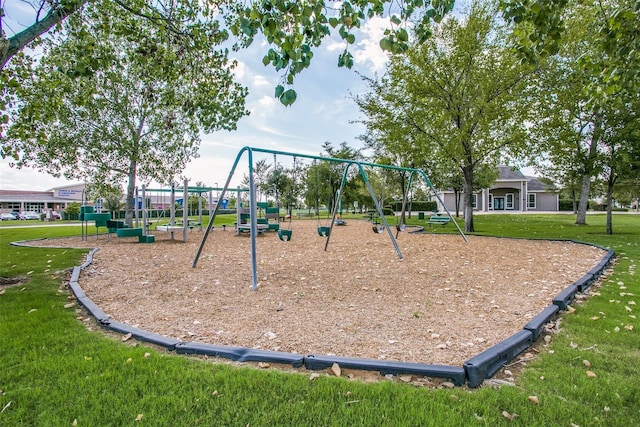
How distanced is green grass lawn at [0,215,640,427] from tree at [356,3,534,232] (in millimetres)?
12477

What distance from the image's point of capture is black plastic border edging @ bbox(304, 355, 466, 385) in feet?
9.39

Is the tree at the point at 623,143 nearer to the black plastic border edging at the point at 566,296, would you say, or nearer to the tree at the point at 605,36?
the black plastic border edging at the point at 566,296

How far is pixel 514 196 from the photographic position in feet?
161

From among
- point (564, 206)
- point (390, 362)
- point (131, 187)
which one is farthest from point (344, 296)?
point (564, 206)

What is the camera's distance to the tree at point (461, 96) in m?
14.3

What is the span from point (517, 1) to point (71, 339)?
5.76 metres

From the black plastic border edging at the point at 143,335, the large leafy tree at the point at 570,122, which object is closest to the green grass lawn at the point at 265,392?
the black plastic border edging at the point at 143,335

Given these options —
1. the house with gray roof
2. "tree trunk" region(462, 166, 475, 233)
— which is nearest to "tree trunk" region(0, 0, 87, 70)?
"tree trunk" region(462, 166, 475, 233)

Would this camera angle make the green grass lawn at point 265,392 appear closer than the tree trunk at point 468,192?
Yes

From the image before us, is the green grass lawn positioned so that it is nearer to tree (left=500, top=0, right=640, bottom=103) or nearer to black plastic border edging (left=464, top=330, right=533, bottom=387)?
black plastic border edging (left=464, top=330, right=533, bottom=387)

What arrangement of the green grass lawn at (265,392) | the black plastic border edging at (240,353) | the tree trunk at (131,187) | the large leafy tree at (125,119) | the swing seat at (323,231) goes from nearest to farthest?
1. the green grass lawn at (265,392)
2. the black plastic border edging at (240,353)
3. the large leafy tree at (125,119)
4. the swing seat at (323,231)
5. the tree trunk at (131,187)

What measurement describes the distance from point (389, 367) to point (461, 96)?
1467 cm

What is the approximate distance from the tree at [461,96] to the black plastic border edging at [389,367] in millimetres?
12973

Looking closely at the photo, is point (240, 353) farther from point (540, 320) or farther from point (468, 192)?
point (468, 192)
